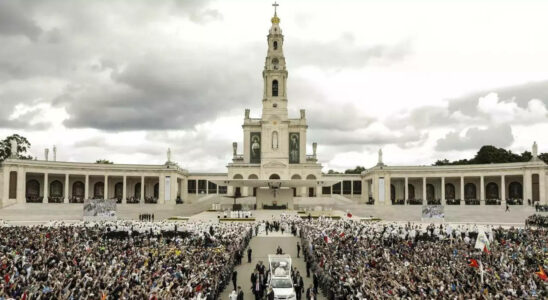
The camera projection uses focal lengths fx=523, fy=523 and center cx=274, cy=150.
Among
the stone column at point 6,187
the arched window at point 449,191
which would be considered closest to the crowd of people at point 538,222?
the arched window at point 449,191

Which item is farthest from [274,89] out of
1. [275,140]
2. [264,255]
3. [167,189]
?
[264,255]

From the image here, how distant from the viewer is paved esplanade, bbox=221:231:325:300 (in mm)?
25203

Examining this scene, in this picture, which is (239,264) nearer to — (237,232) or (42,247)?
(237,232)

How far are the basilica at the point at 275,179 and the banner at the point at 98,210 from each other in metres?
19.5

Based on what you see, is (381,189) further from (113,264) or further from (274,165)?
(113,264)

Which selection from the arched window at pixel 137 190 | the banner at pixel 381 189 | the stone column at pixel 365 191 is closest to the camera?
the banner at pixel 381 189

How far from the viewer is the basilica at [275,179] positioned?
67125mm

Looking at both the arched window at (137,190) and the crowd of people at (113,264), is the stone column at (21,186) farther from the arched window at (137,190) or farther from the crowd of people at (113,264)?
the crowd of people at (113,264)

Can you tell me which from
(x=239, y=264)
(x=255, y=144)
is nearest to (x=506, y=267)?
(x=239, y=264)

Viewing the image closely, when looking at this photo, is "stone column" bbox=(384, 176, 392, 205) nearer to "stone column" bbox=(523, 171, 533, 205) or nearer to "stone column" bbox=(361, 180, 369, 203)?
"stone column" bbox=(361, 180, 369, 203)

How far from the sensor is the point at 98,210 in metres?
48.0

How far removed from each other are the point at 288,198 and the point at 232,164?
19409 mm

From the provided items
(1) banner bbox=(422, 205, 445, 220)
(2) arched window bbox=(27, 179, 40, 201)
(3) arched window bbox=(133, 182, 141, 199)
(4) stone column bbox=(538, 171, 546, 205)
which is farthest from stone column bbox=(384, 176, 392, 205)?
(2) arched window bbox=(27, 179, 40, 201)

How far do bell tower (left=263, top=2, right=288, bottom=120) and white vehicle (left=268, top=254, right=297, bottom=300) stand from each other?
68372mm
